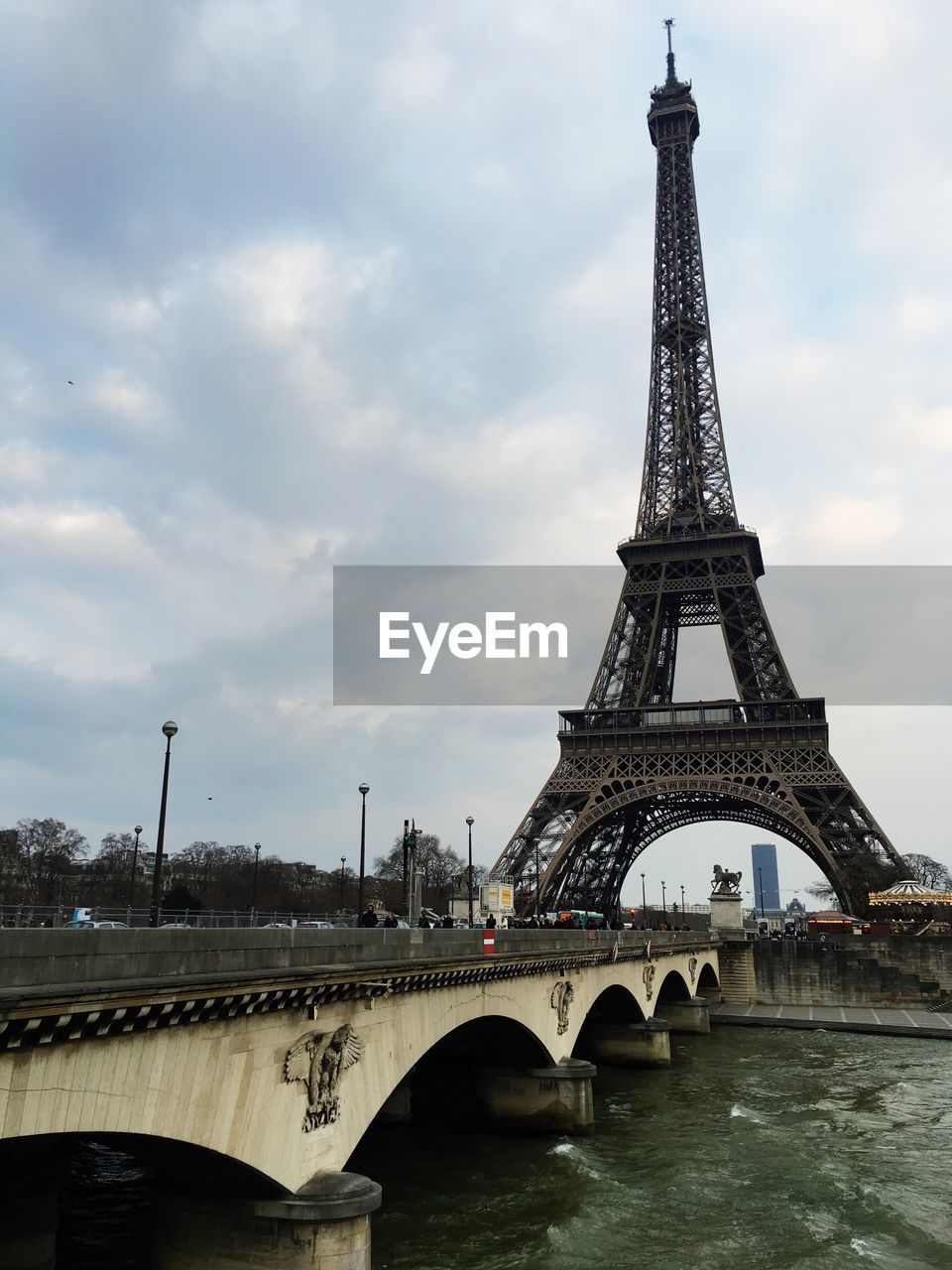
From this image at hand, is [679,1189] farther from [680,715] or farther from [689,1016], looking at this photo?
[680,715]

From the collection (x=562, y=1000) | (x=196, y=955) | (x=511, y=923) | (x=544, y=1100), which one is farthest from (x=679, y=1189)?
(x=511, y=923)

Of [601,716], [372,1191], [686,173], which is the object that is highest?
[686,173]

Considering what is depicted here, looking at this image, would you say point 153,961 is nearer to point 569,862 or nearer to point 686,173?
point 569,862

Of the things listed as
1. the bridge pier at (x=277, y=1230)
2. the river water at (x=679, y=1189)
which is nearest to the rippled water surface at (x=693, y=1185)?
the river water at (x=679, y=1189)

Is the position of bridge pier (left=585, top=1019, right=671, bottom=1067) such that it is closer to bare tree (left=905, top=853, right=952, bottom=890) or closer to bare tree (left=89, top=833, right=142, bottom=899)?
bare tree (left=89, top=833, right=142, bottom=899)

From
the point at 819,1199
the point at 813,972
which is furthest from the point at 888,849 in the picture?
the point at 819,1199

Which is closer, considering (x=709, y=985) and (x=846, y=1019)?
(x=846, y=1019)
